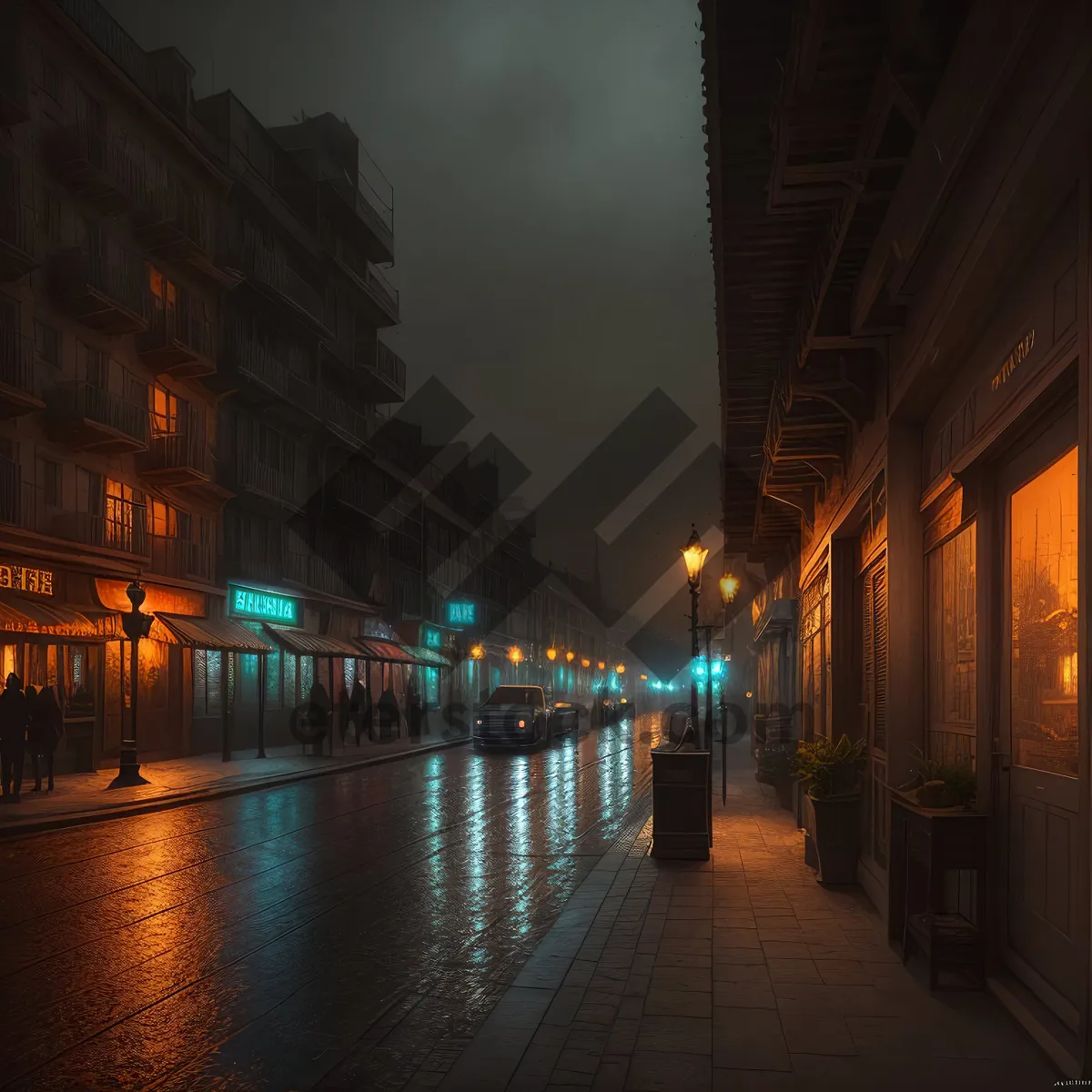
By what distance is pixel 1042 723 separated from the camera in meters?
5.75

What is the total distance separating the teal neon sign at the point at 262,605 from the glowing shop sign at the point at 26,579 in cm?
945

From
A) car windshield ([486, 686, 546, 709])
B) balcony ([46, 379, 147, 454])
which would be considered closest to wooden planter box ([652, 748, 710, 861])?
balcony ([46, 379, 147, 454])

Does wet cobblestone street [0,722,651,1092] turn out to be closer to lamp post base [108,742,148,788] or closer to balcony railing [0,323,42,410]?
lamp post base [108,742,148,788]

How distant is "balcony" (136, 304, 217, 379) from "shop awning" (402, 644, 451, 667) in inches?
742

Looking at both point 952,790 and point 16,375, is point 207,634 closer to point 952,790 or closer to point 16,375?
point 16,375

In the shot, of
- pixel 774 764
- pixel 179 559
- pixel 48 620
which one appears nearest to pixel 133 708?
pixel 48 620

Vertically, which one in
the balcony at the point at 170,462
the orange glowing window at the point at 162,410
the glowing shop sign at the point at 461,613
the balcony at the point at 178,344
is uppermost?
the balcony at the point at 178,344

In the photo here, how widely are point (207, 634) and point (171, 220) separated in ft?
34.7

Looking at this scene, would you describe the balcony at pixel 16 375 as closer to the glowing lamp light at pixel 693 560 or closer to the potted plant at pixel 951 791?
the glowing lamp light at pixel 693 560

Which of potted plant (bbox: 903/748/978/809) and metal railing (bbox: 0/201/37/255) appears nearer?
potted plant (bbox: 903/748/978/809)

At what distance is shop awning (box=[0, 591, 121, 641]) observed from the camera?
21.0 meters

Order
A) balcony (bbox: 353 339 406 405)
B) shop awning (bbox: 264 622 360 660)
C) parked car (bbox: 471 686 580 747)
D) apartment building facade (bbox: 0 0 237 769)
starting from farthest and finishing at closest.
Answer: balcony (bbox: 353 339 406 405) < parked car (bbox: 471 686 580 747) < shop awning (bbox: 264 622 360 660) < apartment building facade (bbox: 0 0 237 769)

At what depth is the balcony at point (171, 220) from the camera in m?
28.8

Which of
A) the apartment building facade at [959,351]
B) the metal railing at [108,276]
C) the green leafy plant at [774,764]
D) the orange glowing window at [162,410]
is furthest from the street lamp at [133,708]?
the apartment building facade at [959,351]
